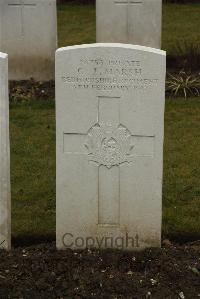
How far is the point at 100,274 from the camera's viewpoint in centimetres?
A: 435

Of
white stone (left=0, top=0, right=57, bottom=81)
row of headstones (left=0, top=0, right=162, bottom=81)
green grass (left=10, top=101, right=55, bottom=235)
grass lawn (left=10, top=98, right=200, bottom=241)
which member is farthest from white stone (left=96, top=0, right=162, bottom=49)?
green grass (left=10, top=101, right=55, bottom=235)

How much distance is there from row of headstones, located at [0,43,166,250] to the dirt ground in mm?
158

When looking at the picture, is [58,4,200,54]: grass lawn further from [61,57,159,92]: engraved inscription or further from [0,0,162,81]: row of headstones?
[61,57,159,92]: engraved inscription

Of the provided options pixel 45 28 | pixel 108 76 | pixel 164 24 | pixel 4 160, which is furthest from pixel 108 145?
pixel 164 24

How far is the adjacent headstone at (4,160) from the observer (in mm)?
4430

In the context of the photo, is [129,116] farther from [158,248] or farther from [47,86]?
[47,86]

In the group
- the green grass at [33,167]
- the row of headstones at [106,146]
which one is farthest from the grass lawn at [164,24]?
the row of headstones at [106,146]

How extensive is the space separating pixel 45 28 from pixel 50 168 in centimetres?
350

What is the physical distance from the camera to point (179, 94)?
916 cm

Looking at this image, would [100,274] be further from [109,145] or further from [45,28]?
[45,28]

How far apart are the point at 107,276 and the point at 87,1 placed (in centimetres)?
1434

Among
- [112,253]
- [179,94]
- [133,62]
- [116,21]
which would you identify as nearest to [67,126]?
[133,62]

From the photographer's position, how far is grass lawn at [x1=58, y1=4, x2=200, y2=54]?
12916mm

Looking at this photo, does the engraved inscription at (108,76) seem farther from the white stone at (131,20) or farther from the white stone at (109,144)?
the white stone at (131,20)
